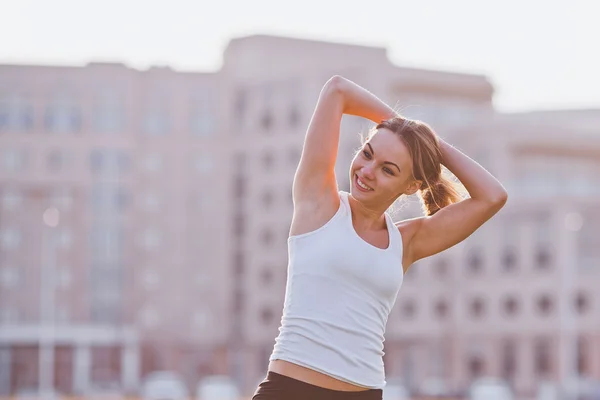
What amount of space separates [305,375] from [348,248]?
39 cm

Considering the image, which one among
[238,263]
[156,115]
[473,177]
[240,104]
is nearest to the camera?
[473,177]

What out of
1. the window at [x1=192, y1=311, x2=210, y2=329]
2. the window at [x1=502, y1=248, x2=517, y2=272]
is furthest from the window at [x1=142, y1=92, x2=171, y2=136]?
the window at [x1=502, y1=248, x2=517, y2=272]

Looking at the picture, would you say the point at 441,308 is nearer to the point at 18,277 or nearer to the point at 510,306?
the point at 510,306

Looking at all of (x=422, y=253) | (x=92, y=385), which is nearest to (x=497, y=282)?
(x=92, y=385)

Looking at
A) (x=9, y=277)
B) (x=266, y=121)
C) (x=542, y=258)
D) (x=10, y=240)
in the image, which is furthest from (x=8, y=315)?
(x=542, y=258)

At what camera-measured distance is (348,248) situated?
3.64 m

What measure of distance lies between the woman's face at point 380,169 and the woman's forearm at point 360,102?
0.64 feet

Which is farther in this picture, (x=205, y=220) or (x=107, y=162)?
(x=205, y=220)

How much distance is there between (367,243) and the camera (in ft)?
12.2

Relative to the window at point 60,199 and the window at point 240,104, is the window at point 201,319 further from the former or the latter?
the window at point 240,104

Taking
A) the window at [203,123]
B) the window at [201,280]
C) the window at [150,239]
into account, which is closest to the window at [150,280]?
the window at [150,239]

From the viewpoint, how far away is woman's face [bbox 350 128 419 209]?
3.84m

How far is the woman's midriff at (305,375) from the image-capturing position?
364 centimetres

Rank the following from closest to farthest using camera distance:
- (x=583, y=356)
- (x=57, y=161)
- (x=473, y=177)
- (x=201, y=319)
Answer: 1. (x=473, y=177)
2. (x=583, y=356)
3. (x=57, y=161)
4. (x=201, y=319)
